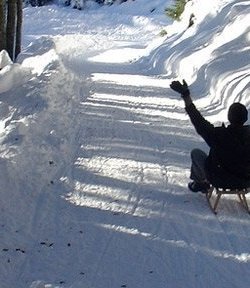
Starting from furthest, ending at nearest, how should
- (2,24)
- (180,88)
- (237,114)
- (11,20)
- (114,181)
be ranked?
(11,20) < (2,24) < (114,181) < (180,88) < (237,114)

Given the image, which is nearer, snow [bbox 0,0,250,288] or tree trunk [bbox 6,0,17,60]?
snow [bbox 0,0,250,288]

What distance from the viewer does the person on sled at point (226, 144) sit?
22.9 ft

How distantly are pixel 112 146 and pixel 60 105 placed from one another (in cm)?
301

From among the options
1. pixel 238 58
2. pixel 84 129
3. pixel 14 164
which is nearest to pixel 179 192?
pixel 14 164

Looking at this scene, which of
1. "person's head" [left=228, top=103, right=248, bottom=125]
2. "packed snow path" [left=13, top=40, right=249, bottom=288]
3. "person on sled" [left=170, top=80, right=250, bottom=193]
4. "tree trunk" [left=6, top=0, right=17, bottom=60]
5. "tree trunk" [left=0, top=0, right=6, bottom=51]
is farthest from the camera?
"tree trunk" [left=6, top=0, right=17, bottom=60]

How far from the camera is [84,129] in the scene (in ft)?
37.8

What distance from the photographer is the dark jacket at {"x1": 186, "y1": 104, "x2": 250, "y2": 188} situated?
7.04m

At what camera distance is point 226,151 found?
709 cm

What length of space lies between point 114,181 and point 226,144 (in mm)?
2057

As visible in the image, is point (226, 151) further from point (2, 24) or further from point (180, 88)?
point (2, 24)

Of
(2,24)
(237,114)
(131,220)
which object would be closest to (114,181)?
(131,220)

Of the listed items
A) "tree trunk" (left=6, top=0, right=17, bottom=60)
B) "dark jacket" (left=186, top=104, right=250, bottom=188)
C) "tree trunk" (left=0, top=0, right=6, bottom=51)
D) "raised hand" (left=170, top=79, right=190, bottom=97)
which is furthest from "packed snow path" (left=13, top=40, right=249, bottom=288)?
"tree trunk" (left=6, top=0, right=17, bottom=60)

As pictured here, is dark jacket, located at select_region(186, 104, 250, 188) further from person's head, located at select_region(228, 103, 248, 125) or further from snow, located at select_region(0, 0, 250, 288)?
snow, located at select_region(0, 0, 250, 288)

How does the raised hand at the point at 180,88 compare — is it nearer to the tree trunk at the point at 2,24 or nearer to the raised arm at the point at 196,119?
the raised arm at the point at 196,119
